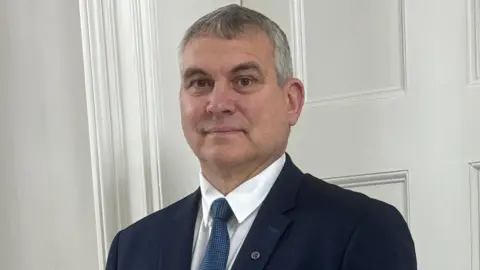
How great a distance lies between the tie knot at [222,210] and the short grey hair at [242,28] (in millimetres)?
226

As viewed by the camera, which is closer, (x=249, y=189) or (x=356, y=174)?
(x=249, y=189)

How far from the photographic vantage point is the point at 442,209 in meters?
1.37

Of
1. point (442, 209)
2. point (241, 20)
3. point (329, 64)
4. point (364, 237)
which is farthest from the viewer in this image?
point (329, 64)

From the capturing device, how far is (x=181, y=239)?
1.15 meters

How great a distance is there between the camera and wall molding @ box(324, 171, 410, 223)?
4.60 feet

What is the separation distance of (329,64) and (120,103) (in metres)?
0.48

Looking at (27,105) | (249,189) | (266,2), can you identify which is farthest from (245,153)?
(27,105)

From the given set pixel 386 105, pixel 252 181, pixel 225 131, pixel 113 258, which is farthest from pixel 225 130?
pixel 386 105

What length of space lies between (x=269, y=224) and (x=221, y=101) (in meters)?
0.22

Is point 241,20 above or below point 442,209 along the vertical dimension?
above

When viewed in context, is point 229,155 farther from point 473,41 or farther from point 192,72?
point 473,41

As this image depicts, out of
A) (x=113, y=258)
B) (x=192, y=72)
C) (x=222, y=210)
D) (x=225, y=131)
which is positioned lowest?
(x=113, y=258)

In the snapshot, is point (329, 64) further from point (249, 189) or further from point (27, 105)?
point (27, 105)

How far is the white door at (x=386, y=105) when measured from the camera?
1357 mm
